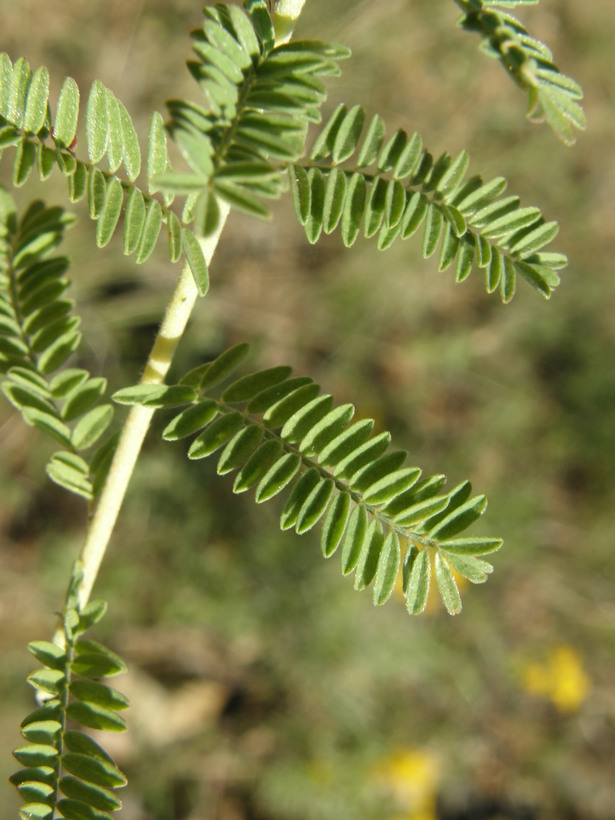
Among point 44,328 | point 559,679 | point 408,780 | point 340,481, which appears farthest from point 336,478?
point 559,679

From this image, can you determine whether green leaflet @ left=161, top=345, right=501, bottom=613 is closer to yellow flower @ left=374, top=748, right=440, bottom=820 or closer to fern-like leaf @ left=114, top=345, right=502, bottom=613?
fern-like leaf @ left=114, top=345, right=502, bottom=613

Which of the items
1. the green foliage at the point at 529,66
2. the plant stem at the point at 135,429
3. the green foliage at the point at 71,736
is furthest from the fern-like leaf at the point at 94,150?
the green foliage at the point at 71,736

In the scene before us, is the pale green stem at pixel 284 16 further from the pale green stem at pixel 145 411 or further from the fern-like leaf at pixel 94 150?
the fern-like leaf at pixel 94 150

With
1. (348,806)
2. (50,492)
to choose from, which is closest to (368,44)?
(50,492)

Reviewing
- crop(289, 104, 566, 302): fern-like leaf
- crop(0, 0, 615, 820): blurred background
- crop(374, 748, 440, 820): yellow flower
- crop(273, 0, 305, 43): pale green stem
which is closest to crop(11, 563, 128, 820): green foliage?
crop(289, 104, 566, 302): fern-like leaf

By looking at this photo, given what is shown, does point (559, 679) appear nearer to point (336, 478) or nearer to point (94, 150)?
point (336, 478)

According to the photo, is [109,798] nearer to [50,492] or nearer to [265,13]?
[265,13]
